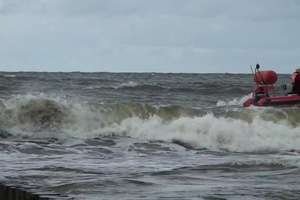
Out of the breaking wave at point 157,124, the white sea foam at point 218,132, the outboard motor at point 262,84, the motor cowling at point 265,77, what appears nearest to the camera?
the white sea foam at point 218,132

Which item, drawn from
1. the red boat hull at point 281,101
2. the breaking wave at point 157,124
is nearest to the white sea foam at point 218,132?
the breaking wave at point 157,124

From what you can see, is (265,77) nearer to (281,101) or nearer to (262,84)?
(262,84)

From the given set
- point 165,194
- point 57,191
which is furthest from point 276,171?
point 57,191

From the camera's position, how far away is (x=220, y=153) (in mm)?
13242

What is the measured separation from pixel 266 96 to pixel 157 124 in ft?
11.0

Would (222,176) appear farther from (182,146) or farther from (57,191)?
(182,146)

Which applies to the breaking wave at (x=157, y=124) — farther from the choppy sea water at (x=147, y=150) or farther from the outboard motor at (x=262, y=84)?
the outboard motor at (x=262, y=84)

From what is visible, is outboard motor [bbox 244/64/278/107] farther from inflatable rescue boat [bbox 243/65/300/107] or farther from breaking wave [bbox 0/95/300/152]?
breaking wave [bbox 0/95/300/152]

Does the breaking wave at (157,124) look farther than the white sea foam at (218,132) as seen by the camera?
Yes

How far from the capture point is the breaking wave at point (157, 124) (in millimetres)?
15352

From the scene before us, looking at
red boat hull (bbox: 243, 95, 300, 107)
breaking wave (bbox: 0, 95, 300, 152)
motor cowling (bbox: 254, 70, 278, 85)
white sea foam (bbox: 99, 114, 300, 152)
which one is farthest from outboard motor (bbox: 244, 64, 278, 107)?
white sea foam (bbox: 99, 114, 300, 152)

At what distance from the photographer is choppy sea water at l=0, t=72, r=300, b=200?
8.59 m

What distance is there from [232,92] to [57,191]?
27.7m

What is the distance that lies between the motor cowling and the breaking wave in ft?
3.94
